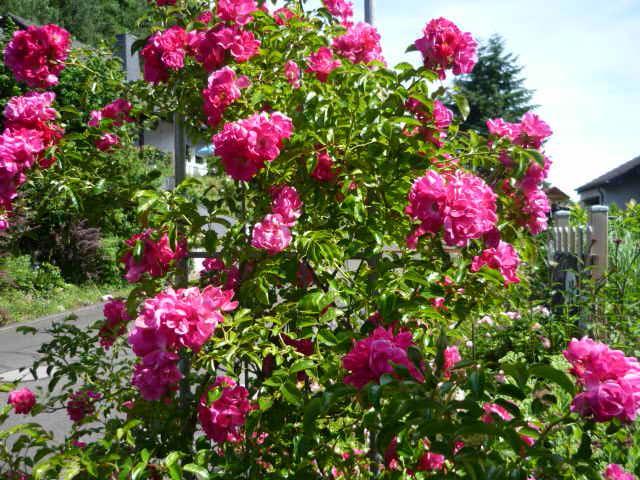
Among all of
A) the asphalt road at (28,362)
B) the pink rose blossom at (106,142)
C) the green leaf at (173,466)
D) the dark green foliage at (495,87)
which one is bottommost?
the asphalt road at (28,362)

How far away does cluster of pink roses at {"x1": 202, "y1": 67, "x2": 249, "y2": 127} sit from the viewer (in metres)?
1.80

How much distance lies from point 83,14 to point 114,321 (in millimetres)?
31211

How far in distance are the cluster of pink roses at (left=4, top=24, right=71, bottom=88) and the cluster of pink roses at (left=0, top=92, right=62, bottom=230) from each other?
12cm

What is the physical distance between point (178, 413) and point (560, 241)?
5781mm

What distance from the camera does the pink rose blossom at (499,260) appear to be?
67.4 inches

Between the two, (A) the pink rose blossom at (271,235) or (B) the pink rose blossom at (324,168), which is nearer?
(A) the pink rose blossom at (271,235)

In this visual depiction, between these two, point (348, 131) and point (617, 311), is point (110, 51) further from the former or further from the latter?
point (617, 311)

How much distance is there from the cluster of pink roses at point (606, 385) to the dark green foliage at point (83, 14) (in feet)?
85.7

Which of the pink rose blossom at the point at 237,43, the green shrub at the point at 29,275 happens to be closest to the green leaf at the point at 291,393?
the pink rose blossom at the point at 237,43

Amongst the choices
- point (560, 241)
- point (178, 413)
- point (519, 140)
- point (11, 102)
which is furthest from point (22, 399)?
point (560, 241)

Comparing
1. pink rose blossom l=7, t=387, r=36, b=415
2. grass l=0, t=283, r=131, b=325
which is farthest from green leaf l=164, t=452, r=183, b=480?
grass l=0, t=283, r=131, b=325

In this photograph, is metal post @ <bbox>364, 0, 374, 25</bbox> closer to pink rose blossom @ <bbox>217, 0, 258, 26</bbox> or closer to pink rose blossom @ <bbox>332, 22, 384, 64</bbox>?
pink rose blossom @ <bbox>332, 22, 384, 64</bbox>

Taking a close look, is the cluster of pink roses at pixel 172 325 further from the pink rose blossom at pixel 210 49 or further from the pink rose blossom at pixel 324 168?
the pink rose blossom at pixel 210 49

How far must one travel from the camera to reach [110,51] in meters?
2.57
